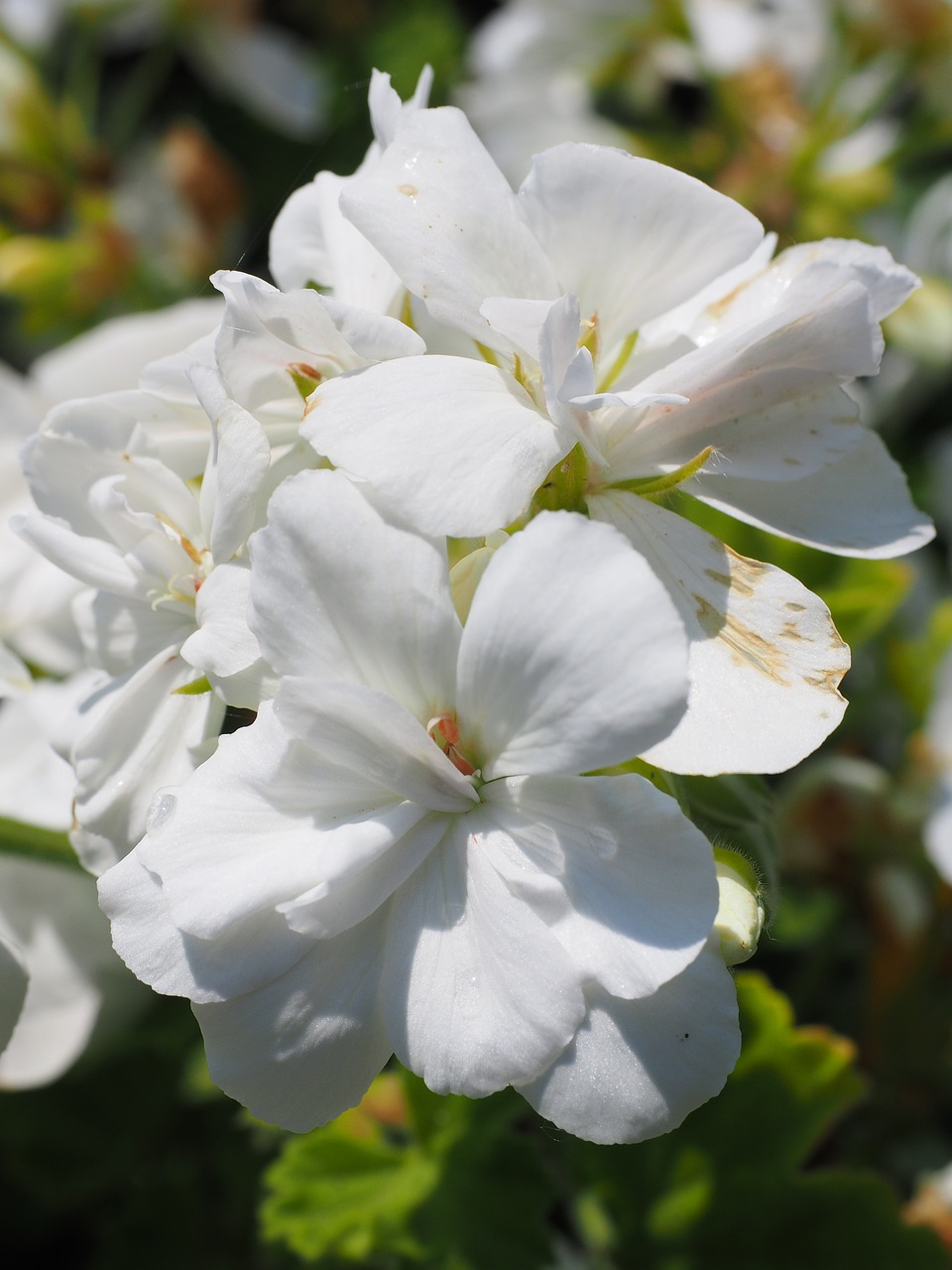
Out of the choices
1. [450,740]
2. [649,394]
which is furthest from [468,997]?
[649,394]

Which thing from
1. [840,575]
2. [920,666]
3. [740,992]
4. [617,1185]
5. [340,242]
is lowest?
[617,1185]

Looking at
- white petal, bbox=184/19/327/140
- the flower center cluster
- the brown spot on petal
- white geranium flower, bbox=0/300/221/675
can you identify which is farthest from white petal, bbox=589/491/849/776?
white petal, bbox=184/19/327/140

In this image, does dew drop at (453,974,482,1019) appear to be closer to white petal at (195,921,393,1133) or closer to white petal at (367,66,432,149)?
white petal at (195,921,393,1133)

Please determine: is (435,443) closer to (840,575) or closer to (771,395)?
(771,395)

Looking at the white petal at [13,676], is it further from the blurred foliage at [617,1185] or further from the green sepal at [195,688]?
the blurred foliage at [617,1185]

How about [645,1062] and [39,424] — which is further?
[39,424]

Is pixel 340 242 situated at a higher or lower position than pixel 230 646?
higher
